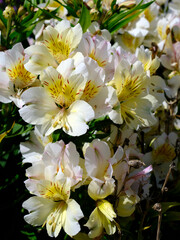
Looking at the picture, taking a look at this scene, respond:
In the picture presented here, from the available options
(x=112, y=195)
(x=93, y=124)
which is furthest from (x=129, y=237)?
(x=93, y=124)

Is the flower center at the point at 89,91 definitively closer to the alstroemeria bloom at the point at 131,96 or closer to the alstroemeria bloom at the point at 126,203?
the alstroemeria bloom at the point at 131,96

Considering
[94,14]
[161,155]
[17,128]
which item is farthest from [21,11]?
[161,155]

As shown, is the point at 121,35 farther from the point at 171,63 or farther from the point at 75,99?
the point at 75,99

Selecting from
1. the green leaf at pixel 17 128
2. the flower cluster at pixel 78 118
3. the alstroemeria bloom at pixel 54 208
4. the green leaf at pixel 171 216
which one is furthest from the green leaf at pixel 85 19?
the green leaf at pixel 171 216

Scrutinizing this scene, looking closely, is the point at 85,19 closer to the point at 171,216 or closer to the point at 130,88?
the point at 130,88

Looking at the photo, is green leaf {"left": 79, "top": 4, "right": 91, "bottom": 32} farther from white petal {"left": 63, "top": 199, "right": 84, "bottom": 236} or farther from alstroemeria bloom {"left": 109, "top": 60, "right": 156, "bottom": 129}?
Result: white petal {"left": 63, "top": 199, "right": 84, "bottom": 236}

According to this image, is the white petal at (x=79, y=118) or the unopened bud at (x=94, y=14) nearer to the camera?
the white petal at (x=79, y=118)

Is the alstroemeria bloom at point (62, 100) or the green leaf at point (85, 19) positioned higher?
the green leaf at point (85, 19)
